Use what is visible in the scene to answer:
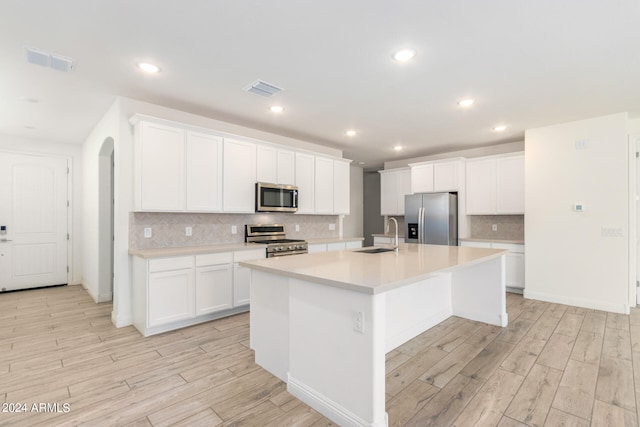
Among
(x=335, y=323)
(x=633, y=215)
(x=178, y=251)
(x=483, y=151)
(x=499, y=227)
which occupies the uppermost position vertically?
(x=483, y=151)

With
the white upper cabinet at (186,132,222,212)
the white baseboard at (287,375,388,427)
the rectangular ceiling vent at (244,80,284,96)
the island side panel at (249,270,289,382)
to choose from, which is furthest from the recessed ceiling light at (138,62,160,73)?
the white baseboard at (287,375,388,427)

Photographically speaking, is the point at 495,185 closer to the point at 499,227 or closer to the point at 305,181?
the point at 499,227

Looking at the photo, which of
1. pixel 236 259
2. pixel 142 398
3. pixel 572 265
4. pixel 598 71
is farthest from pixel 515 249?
pixel 142 398

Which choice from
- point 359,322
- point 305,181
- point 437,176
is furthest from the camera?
point 437,176

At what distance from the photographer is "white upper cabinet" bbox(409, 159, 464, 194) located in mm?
5781

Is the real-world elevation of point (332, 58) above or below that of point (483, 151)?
above

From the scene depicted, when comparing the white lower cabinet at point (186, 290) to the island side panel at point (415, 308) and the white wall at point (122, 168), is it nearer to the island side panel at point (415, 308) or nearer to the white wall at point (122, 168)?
the white wall at point (122, 168)

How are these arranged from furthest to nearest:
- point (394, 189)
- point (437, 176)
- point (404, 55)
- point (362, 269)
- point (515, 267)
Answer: point (394, 189), point (437, 176), point (515, 267), point (404, 55), point (362, 269)

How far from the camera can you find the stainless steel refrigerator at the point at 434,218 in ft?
18.5

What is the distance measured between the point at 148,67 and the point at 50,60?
2.54 ft

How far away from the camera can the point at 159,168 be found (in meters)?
3.54

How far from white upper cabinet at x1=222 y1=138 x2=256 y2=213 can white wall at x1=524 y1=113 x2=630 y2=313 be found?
4.14m

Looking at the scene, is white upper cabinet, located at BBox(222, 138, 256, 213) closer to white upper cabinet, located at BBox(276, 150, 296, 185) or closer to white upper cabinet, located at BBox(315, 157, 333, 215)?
white upper cabinet, located at BBox(276, 150, 296, 185)

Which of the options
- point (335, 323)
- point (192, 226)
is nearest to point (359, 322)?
point (335, 323)
